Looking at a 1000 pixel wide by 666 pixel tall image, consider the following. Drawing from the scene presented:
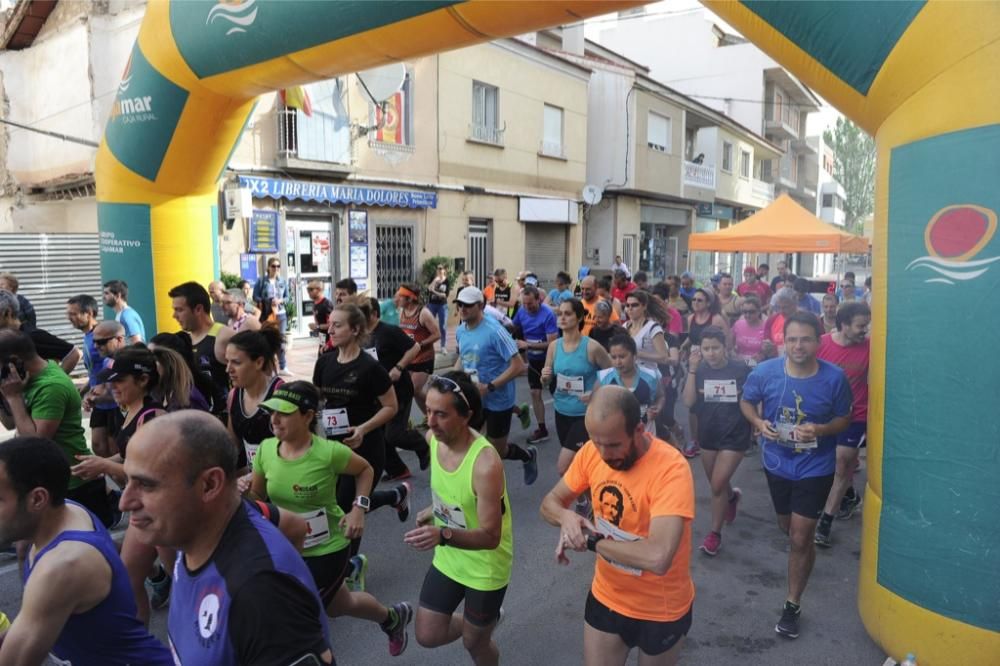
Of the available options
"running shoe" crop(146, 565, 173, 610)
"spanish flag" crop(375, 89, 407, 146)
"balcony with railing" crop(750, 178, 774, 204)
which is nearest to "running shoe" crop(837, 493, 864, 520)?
"running shoe" crop(146, 565, 173, 610)

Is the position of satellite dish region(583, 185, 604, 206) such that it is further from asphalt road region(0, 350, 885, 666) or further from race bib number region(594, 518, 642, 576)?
race bib number region(594, 518, 642, 576)

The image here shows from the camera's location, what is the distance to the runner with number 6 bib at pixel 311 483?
3.38 metres

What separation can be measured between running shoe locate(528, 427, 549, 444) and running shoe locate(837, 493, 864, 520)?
10.4 feet

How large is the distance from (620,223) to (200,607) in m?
23.0

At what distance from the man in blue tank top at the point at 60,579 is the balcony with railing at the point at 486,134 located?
1621cm

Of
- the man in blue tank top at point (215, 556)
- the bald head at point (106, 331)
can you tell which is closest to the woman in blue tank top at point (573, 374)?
the bald head at point (106, 331)

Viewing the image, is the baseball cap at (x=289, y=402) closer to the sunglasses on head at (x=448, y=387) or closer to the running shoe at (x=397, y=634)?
the sunglasses on head at (x=448, y=387)

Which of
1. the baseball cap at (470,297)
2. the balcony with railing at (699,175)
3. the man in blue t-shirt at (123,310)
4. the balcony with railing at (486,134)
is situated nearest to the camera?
the baseball cap at (470,297)

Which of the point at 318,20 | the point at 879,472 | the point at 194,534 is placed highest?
the point at 318,20

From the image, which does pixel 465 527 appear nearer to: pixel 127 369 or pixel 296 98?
pixel 127 369

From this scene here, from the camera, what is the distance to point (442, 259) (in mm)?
16562

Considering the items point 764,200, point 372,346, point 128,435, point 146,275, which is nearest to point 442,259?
point 146,275

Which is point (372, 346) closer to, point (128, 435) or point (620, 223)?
point (128, 435)

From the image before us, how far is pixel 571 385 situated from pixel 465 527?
2734mm
